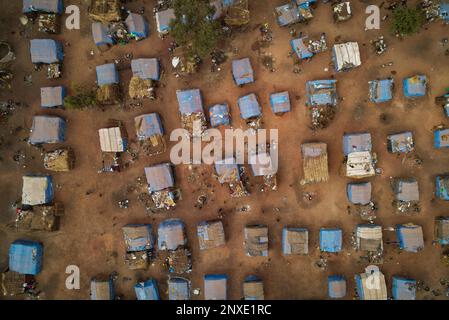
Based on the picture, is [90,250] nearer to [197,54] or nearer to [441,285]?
[197,54]

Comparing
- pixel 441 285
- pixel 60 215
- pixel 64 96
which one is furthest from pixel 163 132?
pixel 441 285

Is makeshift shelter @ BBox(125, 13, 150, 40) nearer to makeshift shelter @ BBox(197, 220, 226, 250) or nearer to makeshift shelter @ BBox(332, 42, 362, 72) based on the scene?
makeshift shelter @ BBox(332, 42, 362, 72)

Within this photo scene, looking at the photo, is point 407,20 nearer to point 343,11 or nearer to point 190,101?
point 343,11

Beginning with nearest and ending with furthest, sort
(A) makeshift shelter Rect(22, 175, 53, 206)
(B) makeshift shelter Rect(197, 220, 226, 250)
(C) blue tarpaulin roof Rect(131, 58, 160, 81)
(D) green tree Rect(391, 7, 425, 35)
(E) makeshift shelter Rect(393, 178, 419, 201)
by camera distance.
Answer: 1. (D) green tree Rect(391, 7, 425, 35)
2. (E) makeshift shelter Rect(393, 178, 419, 201)
3. (B) makeshift shelter Rect(197, 220, 226, 250)
4. (C) blue tarpaulin roof Rect(131, 58, 160, 81)
5. (A) makeshift shelter Rect(22, 175, 53, 206)

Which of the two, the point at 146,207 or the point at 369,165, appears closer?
the point at 369,165

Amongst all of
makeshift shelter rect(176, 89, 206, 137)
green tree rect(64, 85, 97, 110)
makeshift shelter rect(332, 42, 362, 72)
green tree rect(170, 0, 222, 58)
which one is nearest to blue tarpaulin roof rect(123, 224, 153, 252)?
makeshift shelter rect(176, 89, 206, 137)

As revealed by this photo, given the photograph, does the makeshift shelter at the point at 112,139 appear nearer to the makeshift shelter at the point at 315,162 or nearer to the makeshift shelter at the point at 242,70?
the makeshift shelter at the point at 242,70
